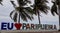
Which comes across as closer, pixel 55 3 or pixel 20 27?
pixel 20 27

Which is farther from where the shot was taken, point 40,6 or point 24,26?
point 40,6

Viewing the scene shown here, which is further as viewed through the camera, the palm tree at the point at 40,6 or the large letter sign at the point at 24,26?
the palm tree at the point at 40,6

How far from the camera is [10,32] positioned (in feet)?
106

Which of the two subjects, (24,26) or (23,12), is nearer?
(24,26)

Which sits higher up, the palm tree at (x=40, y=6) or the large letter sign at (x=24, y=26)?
the palm tree at (x=40, y=6)

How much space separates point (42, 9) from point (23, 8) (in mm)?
4632

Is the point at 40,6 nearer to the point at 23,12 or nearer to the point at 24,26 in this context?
the point at 23,12

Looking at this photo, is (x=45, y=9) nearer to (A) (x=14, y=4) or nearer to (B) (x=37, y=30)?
(A) (x=14, y=4)

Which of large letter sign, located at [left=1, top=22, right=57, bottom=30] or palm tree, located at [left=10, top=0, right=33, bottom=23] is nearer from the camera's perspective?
large letter sign, located at [left=1, top=22, right=57, bottom=30]

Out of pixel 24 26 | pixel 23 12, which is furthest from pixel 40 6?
pixel 24 26

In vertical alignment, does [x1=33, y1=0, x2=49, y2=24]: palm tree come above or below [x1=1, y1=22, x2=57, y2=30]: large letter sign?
above

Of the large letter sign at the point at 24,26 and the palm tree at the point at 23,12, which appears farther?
the palm tree at the point at 23,12

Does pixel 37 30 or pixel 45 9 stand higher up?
pixel 45 9

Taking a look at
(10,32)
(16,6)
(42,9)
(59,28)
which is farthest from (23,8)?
(10,32)
